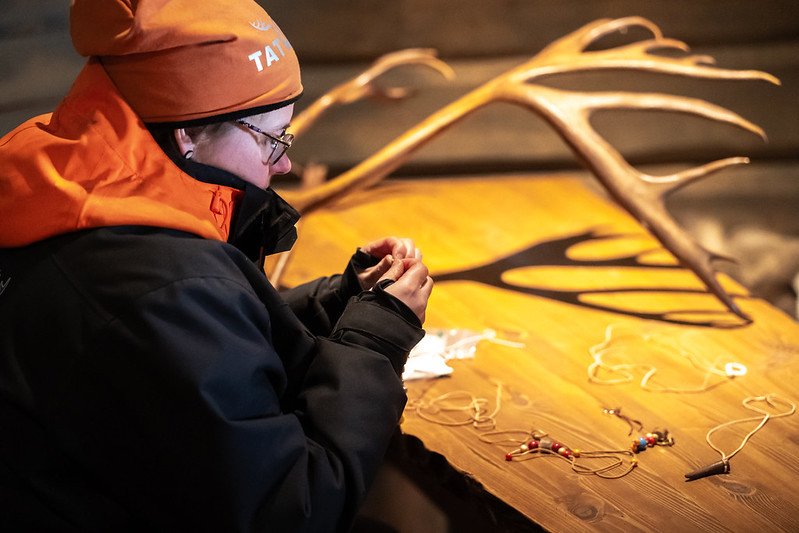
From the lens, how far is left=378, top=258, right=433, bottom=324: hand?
1.33m

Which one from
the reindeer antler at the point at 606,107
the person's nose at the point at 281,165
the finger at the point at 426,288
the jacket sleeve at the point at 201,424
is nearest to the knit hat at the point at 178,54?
the person's nose at the point at 281,165

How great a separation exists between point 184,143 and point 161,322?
27 centimetres

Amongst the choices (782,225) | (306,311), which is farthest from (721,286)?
(782,225)

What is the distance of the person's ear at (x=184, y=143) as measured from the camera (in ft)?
3.94

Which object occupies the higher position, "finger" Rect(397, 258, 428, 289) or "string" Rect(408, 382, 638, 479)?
"finger" Rect(397, 258, 428, 289)

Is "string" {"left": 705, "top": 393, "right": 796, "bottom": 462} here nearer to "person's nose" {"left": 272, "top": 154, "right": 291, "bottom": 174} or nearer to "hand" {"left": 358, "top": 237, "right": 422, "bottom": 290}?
"hand" {"left": 358, "top": 237, "right": 422, "bottom": 290}

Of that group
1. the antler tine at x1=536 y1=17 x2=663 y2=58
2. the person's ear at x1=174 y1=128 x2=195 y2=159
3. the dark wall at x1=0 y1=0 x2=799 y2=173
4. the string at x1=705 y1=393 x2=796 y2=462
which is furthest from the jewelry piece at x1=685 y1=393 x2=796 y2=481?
the dark wall at x1=0 y1=0 x2=799 y2=173

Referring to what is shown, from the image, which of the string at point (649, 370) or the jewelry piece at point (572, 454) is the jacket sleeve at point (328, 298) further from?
the string at point (649, 370)

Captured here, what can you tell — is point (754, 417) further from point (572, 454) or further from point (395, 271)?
point (395, 271)

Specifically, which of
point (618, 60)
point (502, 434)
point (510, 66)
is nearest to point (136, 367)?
point (502, 434)

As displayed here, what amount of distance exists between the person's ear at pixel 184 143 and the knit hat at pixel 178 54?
0.07 ft

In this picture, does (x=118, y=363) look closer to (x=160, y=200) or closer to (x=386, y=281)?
(x=160, y=200)

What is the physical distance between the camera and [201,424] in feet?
3.42

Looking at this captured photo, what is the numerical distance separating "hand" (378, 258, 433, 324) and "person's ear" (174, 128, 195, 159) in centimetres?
33
